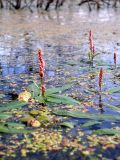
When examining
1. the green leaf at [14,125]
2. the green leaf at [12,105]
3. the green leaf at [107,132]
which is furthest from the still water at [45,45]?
the green leaf at [107,132]

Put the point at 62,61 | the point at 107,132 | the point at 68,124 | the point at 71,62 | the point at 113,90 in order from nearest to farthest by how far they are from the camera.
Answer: the point at 107,132 < the point at 68,124 < the point at 113,90 < the point at 71,62 < the point at 62,61

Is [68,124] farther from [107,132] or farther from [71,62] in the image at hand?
[71,62]

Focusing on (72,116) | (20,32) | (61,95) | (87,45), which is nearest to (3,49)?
(87,45)

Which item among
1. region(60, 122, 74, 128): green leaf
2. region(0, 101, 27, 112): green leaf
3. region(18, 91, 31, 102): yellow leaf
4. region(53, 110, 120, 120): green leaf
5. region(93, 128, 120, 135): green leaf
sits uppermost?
region(18, 91, 31, 102): yellow leaf

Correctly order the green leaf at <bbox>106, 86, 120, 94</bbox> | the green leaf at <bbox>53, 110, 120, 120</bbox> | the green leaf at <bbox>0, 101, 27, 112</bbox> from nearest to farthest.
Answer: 1. the green leaf at <bbox>53, 110, 120, 120</bbox>
2. the green leaf at <bbox>0, 101, 27, 112</bbox>
3. the green leaf at <bbox>106, 86, 120, 94</bbox>

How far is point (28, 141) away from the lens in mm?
2533

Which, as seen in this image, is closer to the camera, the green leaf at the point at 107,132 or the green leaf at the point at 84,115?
the green leaf at the point at 107,132

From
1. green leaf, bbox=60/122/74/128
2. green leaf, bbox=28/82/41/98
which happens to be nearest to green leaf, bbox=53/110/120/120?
green leaf, bbox=60/122/74/128

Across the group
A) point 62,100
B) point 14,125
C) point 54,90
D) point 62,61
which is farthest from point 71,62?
point 14,125

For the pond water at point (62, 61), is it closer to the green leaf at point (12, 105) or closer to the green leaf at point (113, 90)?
the green leaf at point (113, 90)

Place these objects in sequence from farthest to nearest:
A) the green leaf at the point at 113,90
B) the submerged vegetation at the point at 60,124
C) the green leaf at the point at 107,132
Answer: the green leaf at the point at 113,90, the green leaf at the point at 107,132, the submerged vegetation at the point at 60,124

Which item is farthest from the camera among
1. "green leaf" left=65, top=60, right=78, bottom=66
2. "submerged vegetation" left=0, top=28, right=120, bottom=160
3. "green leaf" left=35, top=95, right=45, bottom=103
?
"green leaf" left=65, top=60, right=78, bottom=66

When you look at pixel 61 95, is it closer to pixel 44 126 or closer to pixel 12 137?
pixel 44 126

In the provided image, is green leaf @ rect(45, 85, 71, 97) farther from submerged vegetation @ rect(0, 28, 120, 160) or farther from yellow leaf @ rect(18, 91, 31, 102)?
yellow leaf @ rect(18, 91, 31, 102)
